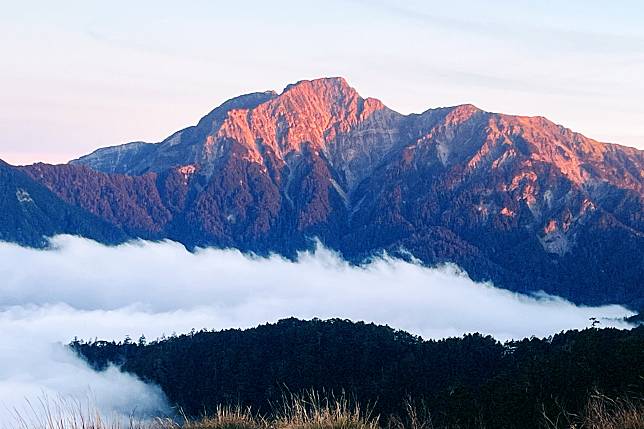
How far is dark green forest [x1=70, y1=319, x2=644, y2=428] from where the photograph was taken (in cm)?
6225

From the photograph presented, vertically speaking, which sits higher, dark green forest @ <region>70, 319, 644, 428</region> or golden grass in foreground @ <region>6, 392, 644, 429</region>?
golden grass in foreground @ <region>6, 392, 644, 429</region>

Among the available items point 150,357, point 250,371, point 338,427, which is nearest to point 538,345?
point 250,371

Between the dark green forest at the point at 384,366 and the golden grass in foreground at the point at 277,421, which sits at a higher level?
the golden grass in foreground at the point at 277,421

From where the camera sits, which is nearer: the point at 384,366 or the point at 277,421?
the point at 277,421

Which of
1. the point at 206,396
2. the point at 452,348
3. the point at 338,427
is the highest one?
the point at 338,427

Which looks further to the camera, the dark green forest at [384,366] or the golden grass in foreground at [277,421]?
the dark green forest at [384,366]

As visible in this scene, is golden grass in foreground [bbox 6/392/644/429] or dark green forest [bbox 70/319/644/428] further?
dark green forest [bbox 70/319/644/428]

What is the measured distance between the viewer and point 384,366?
111m

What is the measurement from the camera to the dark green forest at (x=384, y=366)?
62253 millimetres

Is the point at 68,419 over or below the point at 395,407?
over

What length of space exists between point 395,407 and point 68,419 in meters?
80.3

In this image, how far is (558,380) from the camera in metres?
63.8

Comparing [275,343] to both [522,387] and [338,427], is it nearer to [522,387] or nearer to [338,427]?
[522,387]

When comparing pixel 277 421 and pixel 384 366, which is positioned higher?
pixel 277 421
